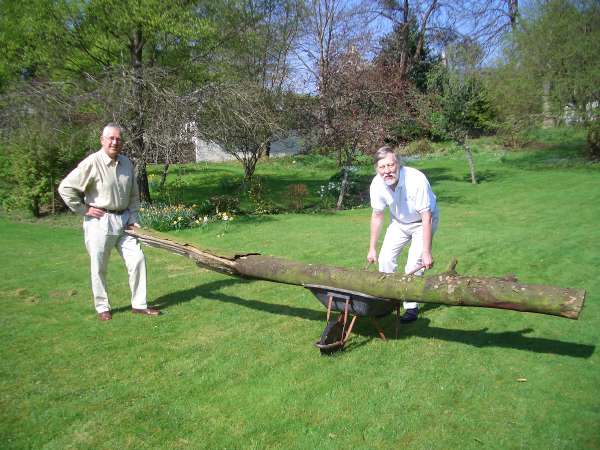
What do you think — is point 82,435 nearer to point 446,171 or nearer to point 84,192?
point 84,192

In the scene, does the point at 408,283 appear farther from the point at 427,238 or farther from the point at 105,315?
the point at 105,315

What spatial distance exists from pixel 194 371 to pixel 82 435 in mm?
1129

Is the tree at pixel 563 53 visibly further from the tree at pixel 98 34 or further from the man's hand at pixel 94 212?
the man's hand at pixel 94 212

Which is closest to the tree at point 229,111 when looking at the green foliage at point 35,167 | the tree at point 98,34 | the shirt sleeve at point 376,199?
the tree at point 98,34

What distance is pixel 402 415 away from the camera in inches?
147

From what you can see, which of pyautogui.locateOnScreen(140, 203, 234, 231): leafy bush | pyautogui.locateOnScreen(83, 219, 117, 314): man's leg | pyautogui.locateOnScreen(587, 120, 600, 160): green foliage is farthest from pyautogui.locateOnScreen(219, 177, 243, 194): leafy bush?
pyautogui.locateOnScreen(587, 120, 600, 160): green foliage

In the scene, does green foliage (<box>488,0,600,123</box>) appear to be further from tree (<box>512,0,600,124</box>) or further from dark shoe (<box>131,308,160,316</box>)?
dark shoe (<box>131,308,160,316</box>)

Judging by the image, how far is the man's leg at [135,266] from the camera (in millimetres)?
5854

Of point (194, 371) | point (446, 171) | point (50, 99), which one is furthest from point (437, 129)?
point (194, 371)

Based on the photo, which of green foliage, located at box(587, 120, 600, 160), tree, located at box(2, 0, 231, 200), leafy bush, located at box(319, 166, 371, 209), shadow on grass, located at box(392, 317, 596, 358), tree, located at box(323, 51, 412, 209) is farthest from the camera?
green foliage, located at box(587, 120, 600, 160)

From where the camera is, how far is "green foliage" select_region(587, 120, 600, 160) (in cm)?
2155

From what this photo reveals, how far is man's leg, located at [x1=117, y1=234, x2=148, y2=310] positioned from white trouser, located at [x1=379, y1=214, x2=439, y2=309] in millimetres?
2779

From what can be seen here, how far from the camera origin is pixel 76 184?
553 cm

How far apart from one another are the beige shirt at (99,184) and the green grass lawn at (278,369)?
1.37 metres
